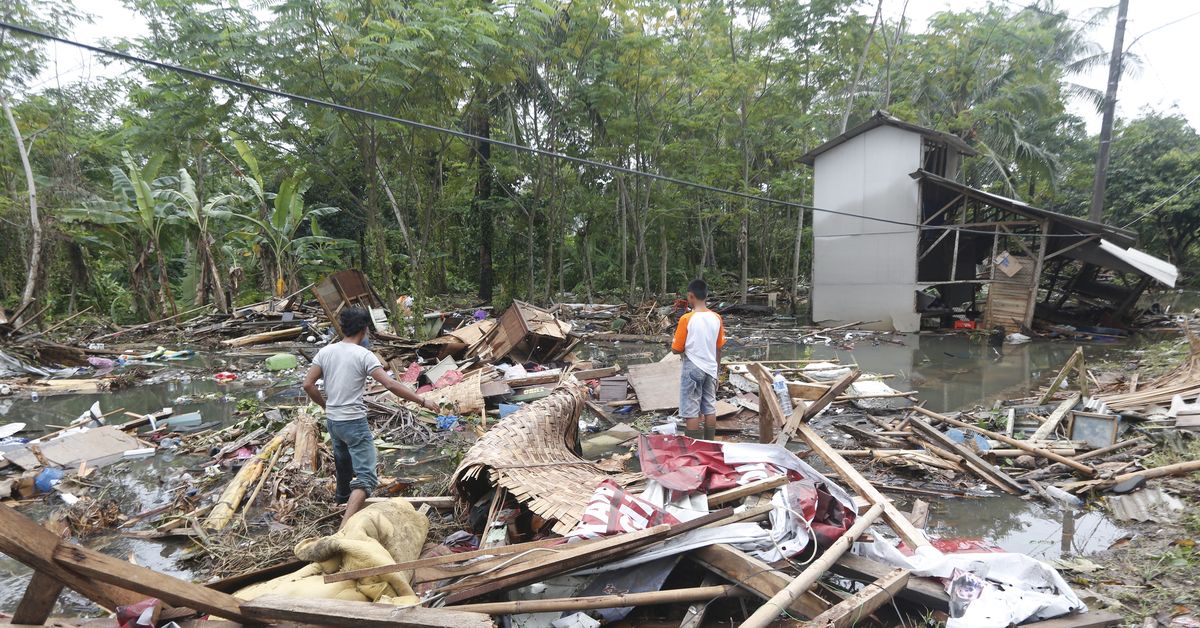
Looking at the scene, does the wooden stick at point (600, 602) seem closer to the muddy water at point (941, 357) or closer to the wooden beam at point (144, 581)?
the wooden beam at point (144, 581)

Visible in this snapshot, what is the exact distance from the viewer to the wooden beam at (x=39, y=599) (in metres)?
2.09

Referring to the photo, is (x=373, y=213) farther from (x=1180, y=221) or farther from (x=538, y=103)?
(x=1180, y=221)

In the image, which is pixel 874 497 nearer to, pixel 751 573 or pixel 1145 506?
pixel 751 573

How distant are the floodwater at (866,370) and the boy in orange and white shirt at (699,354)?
219 centimetres

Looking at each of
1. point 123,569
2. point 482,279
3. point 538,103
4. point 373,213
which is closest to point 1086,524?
point 123,569

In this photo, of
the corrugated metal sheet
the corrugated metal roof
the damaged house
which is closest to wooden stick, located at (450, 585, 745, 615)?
the corrugated metal sheet

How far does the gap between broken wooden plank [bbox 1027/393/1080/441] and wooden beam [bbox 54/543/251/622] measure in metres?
6.55

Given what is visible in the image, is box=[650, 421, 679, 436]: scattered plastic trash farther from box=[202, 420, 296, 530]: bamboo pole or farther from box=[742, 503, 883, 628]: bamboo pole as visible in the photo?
box=[202, 420, 296, 530]: bamboo pole

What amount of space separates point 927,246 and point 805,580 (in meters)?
16.6

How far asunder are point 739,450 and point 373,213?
9364 millimetres

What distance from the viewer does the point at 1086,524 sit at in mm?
4125

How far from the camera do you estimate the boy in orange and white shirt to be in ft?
18.8

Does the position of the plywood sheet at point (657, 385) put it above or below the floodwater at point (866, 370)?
above

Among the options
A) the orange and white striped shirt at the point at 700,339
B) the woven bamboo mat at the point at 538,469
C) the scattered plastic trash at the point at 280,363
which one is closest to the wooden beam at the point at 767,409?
the orange and white striped shirt at the point at 700,339
